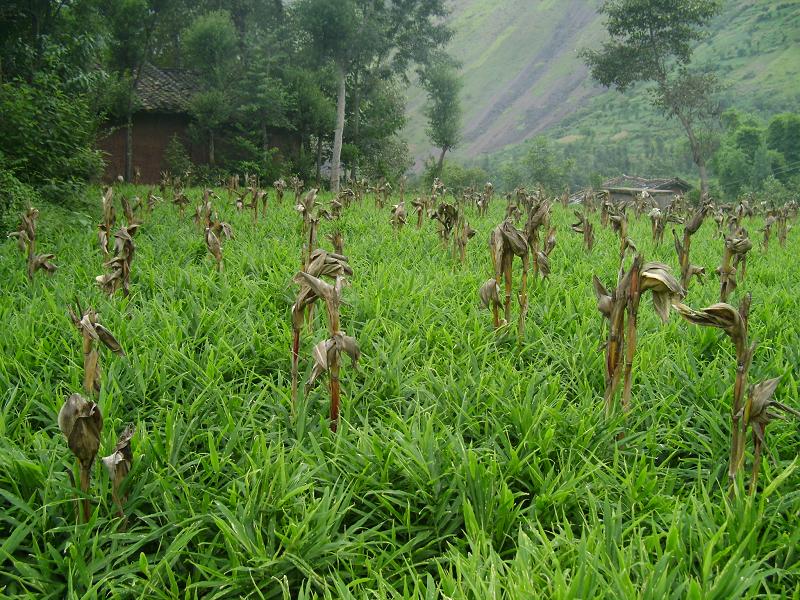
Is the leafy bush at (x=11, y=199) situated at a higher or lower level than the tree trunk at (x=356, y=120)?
lower

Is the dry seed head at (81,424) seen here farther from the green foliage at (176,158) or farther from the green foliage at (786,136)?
the green foliage at (786,136)

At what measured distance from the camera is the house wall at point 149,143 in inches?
965

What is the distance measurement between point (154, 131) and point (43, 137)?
1705cm

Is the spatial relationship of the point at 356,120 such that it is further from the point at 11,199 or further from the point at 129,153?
the point at 11,199

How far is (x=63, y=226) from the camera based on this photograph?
7.08 metres

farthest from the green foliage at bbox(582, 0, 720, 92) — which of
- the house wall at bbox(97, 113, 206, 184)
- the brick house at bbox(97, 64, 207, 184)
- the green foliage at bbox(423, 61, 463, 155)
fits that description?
the house wall at bbox(97, 113, 206, 184)

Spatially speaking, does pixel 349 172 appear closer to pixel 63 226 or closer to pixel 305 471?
pixel 63 226

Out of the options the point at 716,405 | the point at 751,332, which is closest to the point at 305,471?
the point at 716,405

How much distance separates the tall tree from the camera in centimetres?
2258

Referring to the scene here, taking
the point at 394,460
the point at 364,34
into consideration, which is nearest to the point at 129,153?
the point at 364,34

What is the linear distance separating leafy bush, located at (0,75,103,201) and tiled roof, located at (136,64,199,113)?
45.1ft

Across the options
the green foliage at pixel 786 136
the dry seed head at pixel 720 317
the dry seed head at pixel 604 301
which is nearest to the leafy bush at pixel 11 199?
the dry seed head at pixel 604 301

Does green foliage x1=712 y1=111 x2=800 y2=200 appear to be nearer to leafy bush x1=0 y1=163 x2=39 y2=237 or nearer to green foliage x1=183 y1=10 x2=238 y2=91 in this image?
green foliage x1=183 y1=10 x2=238 y2=91

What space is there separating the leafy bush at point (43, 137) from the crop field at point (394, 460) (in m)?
6.59
